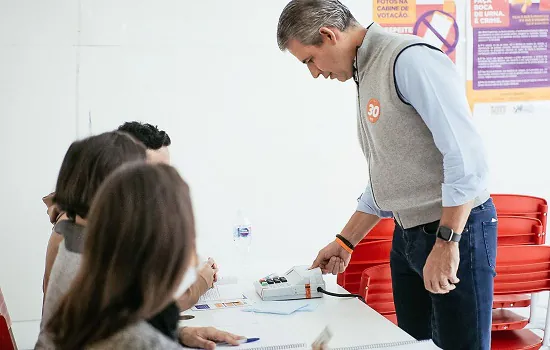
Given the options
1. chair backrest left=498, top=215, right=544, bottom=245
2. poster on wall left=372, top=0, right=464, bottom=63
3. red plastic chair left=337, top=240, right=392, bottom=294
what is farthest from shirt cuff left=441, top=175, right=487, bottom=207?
poster on wall left=372, top=0, right=464, bottom=63

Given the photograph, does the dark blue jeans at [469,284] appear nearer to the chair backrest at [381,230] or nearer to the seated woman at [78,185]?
the seated woman at [78,185]

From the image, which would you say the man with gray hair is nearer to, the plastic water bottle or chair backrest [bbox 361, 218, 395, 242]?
chair backrest [bbox 361, 218, 395, 242]

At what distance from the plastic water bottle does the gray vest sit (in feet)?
5.55

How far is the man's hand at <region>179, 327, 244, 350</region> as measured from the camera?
1.56 m

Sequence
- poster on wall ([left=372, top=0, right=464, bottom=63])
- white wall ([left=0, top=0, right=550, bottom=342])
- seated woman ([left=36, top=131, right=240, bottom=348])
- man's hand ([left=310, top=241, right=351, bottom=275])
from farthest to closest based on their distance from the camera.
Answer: poster on wall ([left=372, top=0, right=464, bottom=63])
white wall ([left=0, top=0, right=550, bottom=342])
man's hand ([left=310, top=241, right=351, bottom=275])
seated woman ([left=36, top=131, right=240, bottom=348])

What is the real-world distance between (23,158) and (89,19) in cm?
77

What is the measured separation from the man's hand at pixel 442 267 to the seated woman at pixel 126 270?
2.76 feet

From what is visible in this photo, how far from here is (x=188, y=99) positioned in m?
3.53

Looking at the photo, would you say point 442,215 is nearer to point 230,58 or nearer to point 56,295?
point 56,295

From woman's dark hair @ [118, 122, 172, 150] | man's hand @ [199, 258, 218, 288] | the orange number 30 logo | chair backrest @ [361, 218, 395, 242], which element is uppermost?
the orange number 30 logo

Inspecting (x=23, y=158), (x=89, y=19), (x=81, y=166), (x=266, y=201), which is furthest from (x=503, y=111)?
(x=81, y=166)

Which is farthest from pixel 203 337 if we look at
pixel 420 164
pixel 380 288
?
pixel 380 288

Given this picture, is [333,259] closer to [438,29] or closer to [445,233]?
[445,233]

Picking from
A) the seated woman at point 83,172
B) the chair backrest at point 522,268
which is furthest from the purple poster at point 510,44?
the seated woman at point 83,172
